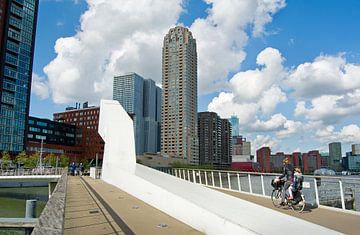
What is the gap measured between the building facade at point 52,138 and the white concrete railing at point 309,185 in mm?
79751

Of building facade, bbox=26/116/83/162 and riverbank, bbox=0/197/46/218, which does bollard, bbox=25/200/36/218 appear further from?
building facade, bbox=26/116/83/162

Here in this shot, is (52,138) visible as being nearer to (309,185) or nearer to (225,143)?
(225,143)

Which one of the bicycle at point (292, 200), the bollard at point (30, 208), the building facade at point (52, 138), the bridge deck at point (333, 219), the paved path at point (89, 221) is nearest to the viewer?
the paved path at point (89, 221)

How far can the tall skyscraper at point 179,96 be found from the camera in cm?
12346

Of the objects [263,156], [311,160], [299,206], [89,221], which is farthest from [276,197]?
[263,156]

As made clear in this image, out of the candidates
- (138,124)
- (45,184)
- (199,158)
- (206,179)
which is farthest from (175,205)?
(138,124)

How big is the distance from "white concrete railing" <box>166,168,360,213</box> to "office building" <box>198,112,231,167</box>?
11560cm

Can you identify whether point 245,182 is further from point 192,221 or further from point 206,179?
point 192,221

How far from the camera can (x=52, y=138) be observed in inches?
3735

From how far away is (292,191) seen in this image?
872 cm

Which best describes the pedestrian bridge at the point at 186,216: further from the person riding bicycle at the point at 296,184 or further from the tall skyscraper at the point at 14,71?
the tall skyscraper at the point at 14,71

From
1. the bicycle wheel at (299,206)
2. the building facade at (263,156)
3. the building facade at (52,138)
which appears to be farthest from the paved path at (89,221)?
the building facade at (263,156)

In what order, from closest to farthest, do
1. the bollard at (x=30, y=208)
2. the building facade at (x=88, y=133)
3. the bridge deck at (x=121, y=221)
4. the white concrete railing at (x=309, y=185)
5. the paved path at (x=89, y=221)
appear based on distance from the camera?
the paved path at (x=89, y=221)
the bridge deck at (x=121, y=221)
the bollard at (x=30, y=208)
the white concrete railing at (x=309, y=185)
the building facade at (x=88, y=133)

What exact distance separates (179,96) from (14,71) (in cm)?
7130
